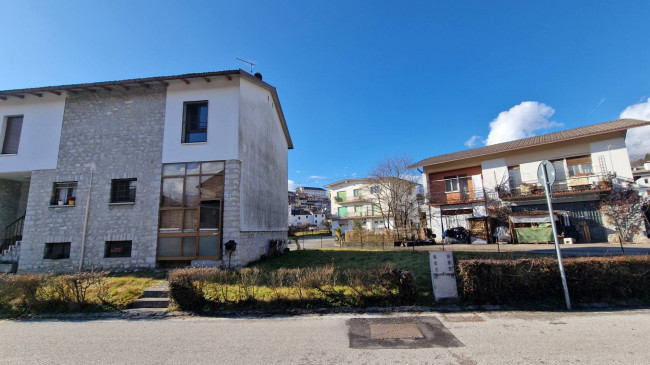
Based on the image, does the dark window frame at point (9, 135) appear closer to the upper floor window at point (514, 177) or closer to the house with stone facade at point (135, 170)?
the house with stone facade at point (135, 170)

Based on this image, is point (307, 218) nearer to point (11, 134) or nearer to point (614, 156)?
point (614, 156)

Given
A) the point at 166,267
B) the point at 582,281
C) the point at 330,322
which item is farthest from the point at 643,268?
the point at 166,267

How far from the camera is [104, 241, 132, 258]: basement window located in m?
11.2

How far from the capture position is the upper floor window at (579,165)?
17328 millimetres

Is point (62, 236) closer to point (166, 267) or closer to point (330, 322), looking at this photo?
point (166, 267)

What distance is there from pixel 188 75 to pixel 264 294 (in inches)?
379

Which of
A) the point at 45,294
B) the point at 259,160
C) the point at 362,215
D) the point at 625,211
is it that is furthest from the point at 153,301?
the point at 362,215

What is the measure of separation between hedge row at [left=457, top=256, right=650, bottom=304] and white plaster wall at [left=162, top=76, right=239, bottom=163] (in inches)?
371

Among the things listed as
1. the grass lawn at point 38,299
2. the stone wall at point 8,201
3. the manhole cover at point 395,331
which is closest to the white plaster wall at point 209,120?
the grass lawn at point 38,299

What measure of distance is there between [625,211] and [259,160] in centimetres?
2064

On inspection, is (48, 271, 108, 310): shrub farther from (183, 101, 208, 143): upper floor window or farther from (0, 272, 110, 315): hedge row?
(183, 101, 208, 143): upper floor window

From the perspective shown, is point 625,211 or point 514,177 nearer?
point 625,211

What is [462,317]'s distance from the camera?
17.8ft

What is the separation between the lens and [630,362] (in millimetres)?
3568
